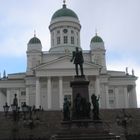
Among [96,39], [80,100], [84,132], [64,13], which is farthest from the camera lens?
[64,13]

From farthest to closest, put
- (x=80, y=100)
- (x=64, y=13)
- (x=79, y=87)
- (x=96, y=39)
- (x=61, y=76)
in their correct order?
1. (x=64, y=13)
2. (x=96, y=39)
3. (x=61, y=76)
4. (x=79, y=87)
5. (x=80, y=100)

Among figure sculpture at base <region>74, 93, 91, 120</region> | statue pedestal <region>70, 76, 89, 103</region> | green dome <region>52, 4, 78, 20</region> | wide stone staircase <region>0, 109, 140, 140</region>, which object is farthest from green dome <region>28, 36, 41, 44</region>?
figure sculpture at base <region>74, 93, 91, 120</region>

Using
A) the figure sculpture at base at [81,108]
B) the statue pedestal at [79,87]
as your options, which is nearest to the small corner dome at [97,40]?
the statue pedestal at [79,87]

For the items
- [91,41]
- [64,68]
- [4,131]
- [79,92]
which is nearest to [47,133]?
[4,131]

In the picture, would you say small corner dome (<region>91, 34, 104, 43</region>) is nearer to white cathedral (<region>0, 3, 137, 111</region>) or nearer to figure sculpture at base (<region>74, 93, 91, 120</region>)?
white cathedral (<region>0, 3, 137, 111</region>)

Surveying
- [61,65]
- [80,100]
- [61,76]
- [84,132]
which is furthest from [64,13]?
[84,132]

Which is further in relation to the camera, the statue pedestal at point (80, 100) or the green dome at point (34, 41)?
the green dome at point (34, 41)

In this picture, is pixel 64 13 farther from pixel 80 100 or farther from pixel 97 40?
pixel 80 100

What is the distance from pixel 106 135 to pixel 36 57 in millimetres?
51884

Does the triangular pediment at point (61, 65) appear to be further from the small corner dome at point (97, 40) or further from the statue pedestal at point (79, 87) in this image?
the statue pedestal at point (79, 87)

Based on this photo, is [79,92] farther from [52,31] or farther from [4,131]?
[52,31]

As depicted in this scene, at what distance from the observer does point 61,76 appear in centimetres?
6238

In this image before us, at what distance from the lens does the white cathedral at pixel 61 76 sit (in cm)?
6244

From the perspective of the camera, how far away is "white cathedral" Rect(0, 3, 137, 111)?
205 ft
